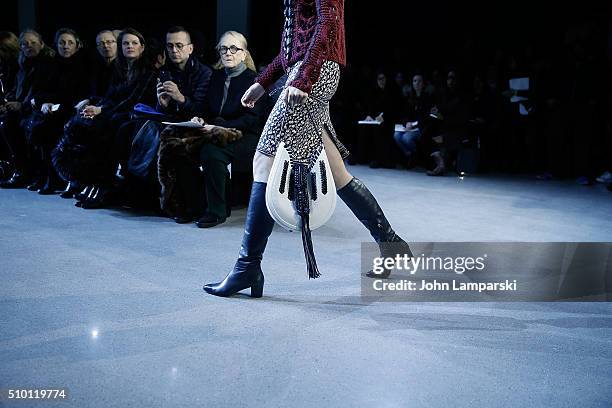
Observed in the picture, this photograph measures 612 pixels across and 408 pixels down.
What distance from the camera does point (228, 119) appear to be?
4.27 m

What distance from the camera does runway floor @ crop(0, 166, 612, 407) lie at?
5.90ft

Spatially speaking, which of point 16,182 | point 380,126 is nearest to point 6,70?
point 16,182

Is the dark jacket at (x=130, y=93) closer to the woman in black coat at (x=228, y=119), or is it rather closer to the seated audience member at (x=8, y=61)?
the woman in black coat at (x=228, y=119)

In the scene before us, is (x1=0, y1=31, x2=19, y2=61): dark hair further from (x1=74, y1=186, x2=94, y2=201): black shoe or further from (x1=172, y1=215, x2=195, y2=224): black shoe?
(x1=172, y1=215, x2=195, y2=224): black shoe

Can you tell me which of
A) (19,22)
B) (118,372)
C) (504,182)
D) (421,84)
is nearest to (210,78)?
(118,372)

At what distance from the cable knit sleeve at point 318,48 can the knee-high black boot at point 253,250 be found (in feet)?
1.37

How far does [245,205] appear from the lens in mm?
4680

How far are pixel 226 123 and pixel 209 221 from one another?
0.65m

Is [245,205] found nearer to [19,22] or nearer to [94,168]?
[94,168]

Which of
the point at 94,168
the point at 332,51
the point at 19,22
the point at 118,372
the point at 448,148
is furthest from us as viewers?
the point at 19,22

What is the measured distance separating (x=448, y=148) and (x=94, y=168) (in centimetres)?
375

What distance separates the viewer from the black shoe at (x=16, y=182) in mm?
5270

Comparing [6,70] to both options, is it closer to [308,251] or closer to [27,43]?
[27,43]

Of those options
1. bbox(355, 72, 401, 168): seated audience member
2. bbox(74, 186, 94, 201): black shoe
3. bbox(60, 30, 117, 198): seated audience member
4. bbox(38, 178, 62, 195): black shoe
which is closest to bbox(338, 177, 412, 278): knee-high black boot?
bbox(74, 186, 94, 201): black shoe
